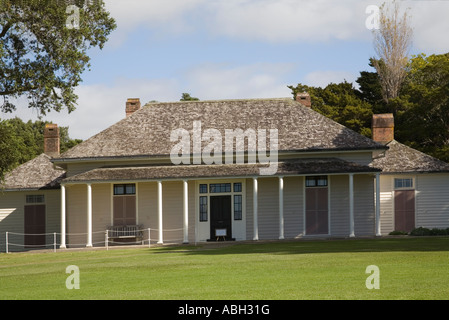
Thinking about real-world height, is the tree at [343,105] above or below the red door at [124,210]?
above

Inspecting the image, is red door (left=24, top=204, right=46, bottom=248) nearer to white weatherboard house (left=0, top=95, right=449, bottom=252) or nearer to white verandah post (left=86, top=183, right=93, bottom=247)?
white weatherboard house (left=0, top=95, right=449, bottom=252)

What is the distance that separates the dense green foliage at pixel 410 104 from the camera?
47000mm

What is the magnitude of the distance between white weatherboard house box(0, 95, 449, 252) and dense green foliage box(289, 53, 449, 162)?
9.53 m

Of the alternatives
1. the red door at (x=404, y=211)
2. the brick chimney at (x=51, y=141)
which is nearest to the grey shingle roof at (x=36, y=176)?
the brick chimney at (x=51, y=141)

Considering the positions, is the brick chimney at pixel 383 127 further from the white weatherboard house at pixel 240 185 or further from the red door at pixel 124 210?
the red door at pixel 124 210

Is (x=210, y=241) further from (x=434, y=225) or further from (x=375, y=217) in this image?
(x=434, y=225)

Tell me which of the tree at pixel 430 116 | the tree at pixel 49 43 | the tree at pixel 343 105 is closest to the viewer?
the tree at pixel 49 43

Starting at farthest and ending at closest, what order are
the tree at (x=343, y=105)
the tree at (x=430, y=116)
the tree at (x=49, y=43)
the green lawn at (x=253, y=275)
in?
the tree at (x=343, y=105) < the tree at (x=430, y=116) < the tree at (x=49, y=43) < the green lawn at (x=253, y=275)

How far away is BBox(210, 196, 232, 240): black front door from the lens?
1373 inches

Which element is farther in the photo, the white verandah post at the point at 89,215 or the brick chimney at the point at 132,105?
the brick chimney at the point at 132,105

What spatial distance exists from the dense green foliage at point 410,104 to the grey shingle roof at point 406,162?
7.56 metres

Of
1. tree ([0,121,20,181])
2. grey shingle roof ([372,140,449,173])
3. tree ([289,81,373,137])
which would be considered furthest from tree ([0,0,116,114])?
tree ([289,81,373,137])
